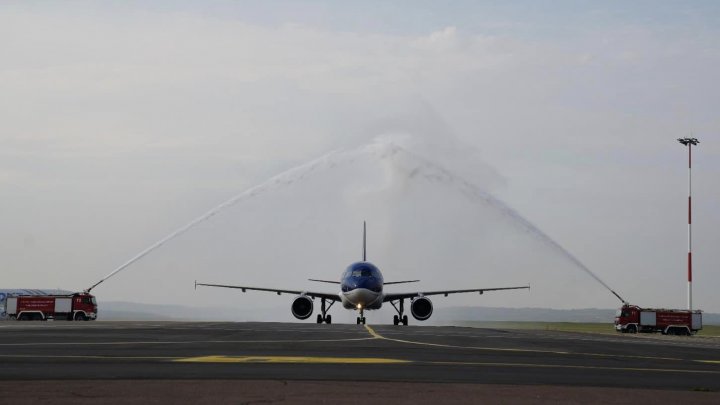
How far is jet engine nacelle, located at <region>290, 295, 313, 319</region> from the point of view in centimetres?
7044

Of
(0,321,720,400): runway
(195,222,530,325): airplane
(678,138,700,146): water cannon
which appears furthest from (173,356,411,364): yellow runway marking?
(678,138,700,146): water cannon

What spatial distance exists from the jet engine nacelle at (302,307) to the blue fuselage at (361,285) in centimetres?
306

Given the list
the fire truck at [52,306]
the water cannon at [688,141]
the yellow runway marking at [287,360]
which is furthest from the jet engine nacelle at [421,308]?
the yellow runway marking at [287,360]

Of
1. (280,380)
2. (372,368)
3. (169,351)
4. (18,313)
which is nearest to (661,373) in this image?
(372,368)

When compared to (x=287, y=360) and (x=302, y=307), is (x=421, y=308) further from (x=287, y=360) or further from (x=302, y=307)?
(x=287, y=360)

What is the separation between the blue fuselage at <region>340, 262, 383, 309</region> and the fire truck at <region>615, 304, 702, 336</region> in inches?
825

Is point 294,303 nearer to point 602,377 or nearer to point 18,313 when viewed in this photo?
point 18,313

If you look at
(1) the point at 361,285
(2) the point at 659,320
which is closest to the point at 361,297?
(1) the point at 361,285

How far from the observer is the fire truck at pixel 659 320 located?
7319 cm

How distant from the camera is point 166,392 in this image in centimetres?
1548

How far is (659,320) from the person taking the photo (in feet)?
240

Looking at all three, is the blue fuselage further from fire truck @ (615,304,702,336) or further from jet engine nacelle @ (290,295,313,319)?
fire truck @ (615,304,702,336)

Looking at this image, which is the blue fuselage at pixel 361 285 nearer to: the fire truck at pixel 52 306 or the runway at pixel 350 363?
the fire truck at pixel 52 306

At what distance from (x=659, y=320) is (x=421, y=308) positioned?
19.3m
